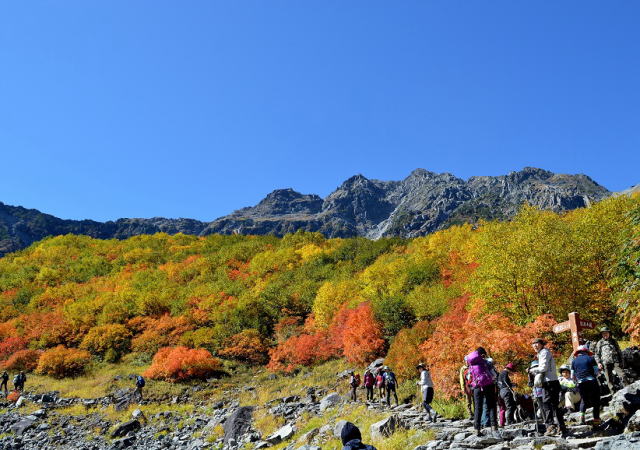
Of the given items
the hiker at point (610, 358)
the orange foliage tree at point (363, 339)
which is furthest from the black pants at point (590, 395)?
the orange foliage tree at point (363, 339)

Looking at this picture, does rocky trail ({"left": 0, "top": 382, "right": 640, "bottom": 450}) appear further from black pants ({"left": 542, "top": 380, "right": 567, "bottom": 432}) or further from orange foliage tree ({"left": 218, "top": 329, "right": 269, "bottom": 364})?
orange foliage tree ({"left": 218, "top": 329, "right": 269, "bottom": 364})

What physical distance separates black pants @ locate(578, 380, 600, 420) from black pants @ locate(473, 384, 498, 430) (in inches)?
74.3

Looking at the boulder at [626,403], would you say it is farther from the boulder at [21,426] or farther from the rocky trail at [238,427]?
the boulder at [21,426]

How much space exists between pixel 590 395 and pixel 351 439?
22.7ft

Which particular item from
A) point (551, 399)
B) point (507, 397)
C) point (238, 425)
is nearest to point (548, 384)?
point (551, 399)

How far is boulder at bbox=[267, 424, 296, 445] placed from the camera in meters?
16.8

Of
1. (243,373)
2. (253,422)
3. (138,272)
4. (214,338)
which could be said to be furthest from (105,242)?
(253,422)

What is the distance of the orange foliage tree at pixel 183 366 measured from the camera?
3522cm

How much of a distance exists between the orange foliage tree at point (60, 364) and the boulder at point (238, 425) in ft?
81.8

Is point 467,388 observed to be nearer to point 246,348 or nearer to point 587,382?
point 587,382

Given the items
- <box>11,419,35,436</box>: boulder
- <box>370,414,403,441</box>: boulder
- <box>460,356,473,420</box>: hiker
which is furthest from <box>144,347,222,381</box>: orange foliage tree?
<box>460,356,473,420</box>: hiker

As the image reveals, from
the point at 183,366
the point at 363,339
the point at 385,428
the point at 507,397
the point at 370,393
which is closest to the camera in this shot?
the point at 507,397

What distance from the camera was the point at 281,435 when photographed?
55.8 feet

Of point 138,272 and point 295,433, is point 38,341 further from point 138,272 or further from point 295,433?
point 295,433
